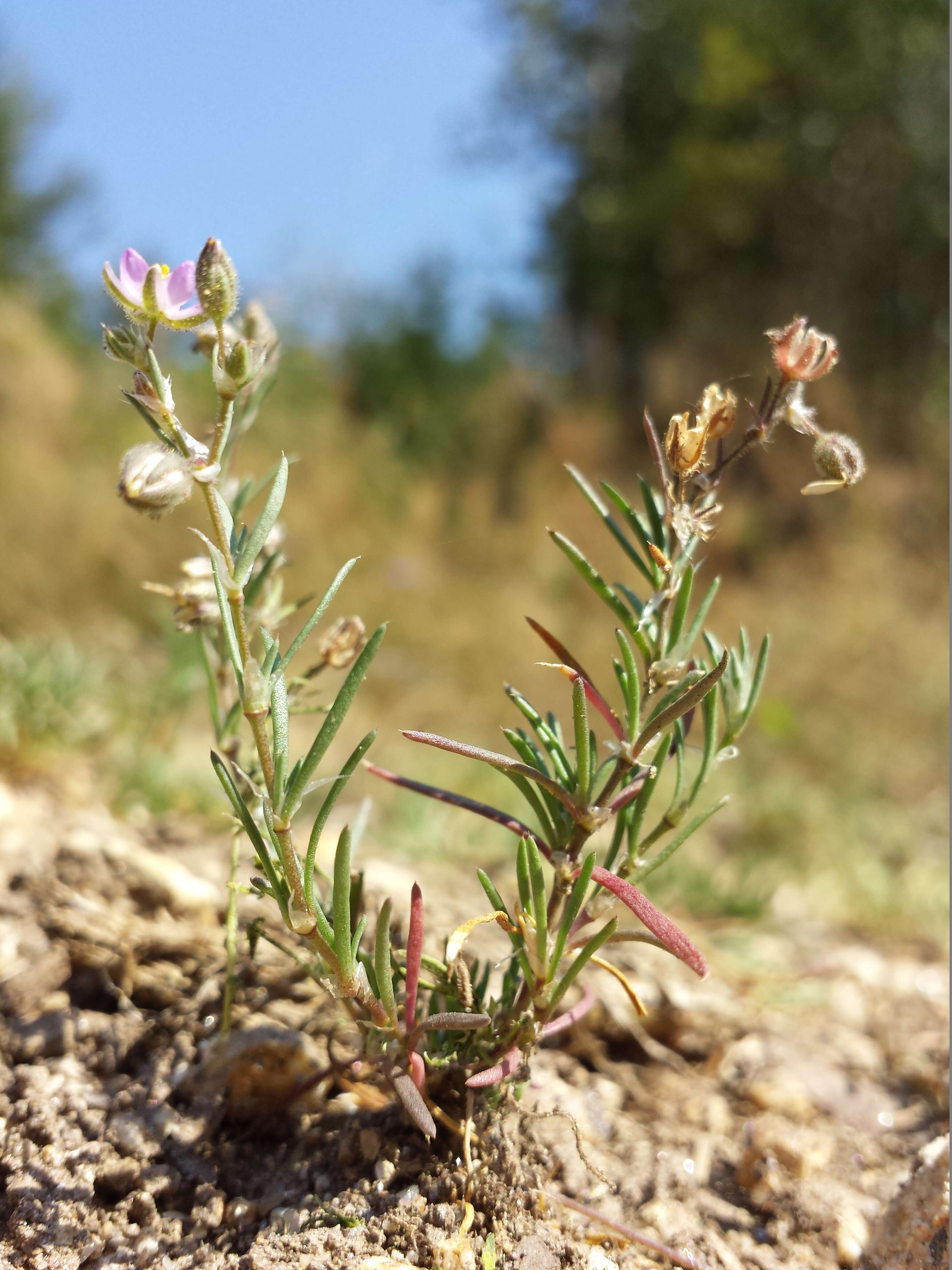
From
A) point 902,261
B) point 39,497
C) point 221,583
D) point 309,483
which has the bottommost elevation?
point 221,583

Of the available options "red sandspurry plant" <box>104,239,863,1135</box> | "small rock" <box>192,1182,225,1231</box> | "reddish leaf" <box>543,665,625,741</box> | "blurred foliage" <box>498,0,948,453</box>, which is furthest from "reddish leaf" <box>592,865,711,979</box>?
"blurred foliage" <box>498,0,948,453</box>

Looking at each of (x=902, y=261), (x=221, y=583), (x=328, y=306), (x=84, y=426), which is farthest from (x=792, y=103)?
(x=221, y=583)

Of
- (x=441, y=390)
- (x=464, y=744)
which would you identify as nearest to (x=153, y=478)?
(x=464, y=744)

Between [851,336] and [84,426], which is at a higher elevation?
[851,336]

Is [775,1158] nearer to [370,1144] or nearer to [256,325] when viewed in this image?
[370,1144]

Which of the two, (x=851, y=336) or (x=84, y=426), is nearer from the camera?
(x=84, y=426)

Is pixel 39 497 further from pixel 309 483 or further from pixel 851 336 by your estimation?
pixel 851 336
